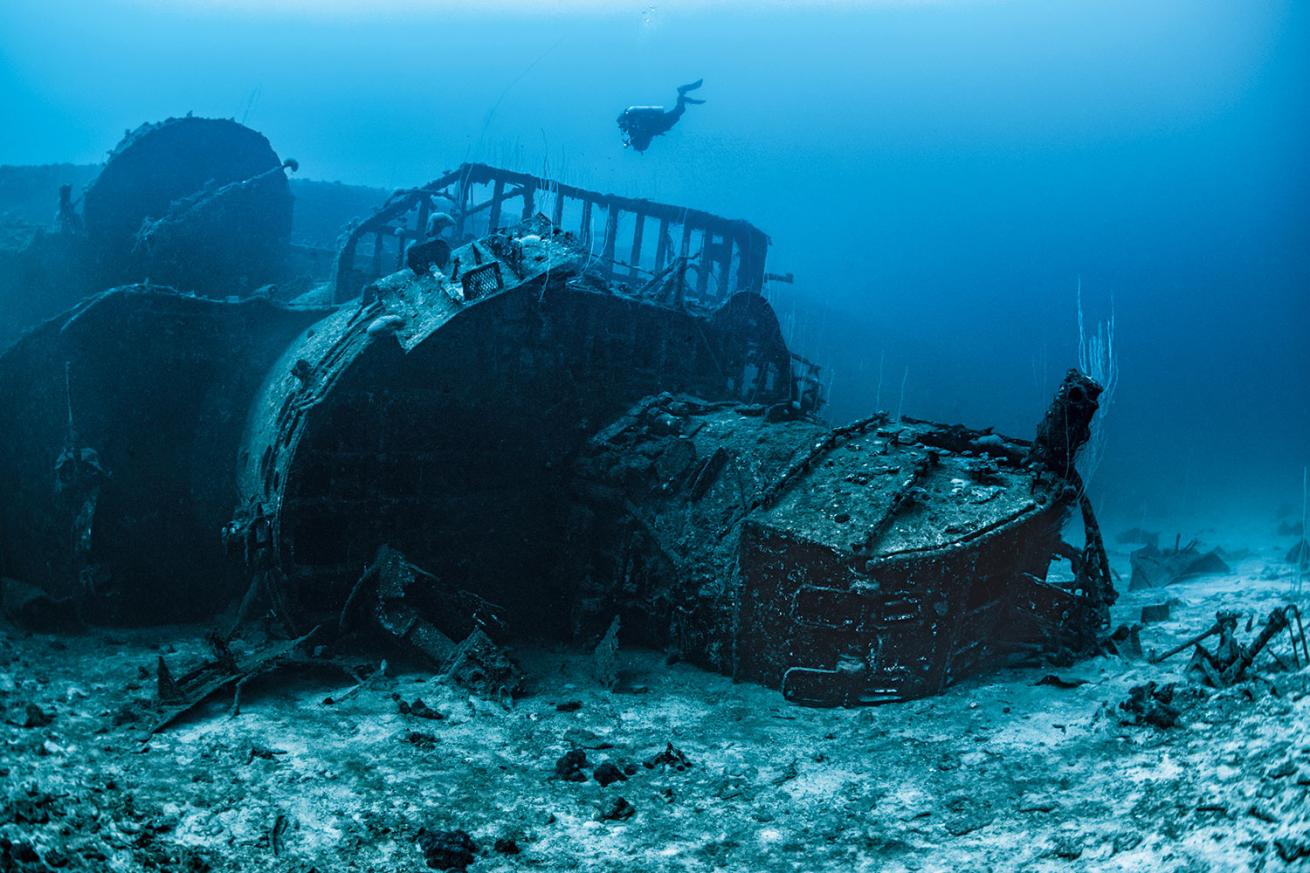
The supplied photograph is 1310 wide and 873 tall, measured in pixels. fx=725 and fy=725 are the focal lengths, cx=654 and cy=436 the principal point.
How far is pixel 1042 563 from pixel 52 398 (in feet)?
36.2

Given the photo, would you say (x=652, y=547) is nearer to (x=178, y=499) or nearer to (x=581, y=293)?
(x=581, y=293)

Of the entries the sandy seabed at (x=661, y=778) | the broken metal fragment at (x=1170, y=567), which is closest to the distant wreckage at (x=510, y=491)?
the sandy seabed at (x=661, y=778)

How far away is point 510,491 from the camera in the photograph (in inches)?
339

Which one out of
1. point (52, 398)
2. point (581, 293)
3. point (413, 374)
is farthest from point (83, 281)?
point (581, 293)

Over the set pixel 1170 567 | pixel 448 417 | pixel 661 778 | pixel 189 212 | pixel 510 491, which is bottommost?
pixel 661 778

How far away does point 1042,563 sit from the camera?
23.3 ft

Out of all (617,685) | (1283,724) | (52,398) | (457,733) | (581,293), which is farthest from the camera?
(581,293)

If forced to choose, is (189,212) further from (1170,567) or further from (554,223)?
(1170,567)

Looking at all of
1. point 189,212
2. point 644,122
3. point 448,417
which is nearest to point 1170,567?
point 448,417

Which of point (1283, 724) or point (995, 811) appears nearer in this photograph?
point (1283, 724)

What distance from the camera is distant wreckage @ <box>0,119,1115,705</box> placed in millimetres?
6484

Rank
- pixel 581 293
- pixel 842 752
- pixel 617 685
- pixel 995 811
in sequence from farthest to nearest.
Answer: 1. pixel 581 293
2. pixel 617 685
3. pixel 842 752
4. pixel 995 811

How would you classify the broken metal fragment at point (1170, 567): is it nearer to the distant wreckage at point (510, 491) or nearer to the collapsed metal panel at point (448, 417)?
the distant wreckage at point (510, 491)

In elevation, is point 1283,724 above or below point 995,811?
above
